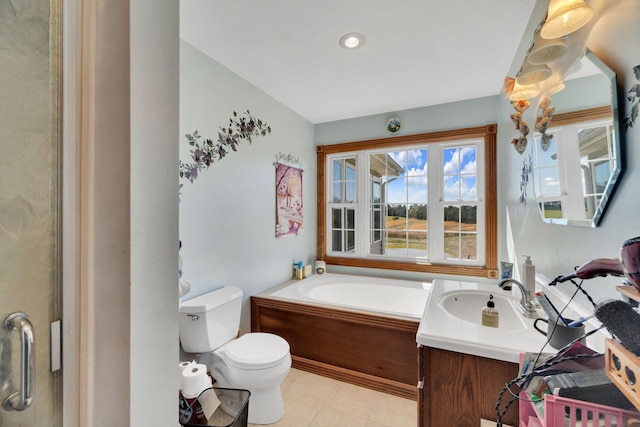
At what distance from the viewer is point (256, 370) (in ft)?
5.32

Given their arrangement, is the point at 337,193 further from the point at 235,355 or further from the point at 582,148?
the point at 582,148

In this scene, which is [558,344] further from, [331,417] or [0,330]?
[0,330]

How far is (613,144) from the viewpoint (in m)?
0.87

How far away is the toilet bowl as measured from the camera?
64.2 inches

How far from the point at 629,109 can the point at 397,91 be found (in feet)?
6.66

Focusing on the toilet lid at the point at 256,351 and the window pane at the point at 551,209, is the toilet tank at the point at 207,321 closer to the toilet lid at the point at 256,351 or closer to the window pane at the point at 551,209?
the toilet lid at the point at 256,351

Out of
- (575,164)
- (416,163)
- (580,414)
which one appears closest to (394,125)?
(416,163)

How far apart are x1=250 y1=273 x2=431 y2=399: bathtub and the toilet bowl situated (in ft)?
1.53

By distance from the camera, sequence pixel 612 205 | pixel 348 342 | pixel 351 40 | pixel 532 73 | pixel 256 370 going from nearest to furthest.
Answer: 1. pixel 612 205
2. pixel 532 73
3. pixel 256 370
4. pixel 351 40
5. pixel 348 342

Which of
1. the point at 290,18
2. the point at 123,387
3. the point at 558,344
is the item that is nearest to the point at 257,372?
the point at 123,387

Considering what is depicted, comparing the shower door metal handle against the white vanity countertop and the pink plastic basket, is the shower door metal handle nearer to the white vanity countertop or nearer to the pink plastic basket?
the pink plastic basket

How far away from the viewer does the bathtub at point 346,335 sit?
1.99m

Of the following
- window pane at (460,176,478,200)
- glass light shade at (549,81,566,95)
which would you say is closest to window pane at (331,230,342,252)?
window pane at (460,176,478,200)

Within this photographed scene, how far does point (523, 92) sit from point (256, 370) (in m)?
2.35
